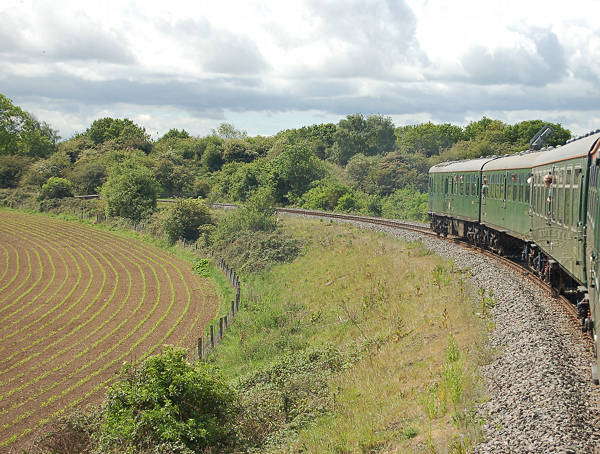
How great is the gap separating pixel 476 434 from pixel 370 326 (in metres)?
11.0

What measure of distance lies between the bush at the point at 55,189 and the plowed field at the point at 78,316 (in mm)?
22928

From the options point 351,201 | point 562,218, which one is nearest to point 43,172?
point 351,201

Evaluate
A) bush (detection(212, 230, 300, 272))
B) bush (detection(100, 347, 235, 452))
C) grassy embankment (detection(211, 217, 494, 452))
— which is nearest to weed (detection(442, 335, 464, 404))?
grassy embankment (detection(211, 217, 494, 452))

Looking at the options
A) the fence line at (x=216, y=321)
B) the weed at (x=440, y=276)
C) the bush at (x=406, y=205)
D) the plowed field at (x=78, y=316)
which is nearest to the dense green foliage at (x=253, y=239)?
the fence line at (x=216, y=321)

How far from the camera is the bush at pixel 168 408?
12008 mm

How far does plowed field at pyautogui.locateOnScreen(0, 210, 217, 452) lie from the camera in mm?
20531

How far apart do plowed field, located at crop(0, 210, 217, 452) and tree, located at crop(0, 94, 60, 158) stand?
2365 inches

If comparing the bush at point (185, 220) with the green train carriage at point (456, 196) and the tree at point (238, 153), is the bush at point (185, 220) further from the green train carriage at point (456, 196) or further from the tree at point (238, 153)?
the tree at point (238, 153)

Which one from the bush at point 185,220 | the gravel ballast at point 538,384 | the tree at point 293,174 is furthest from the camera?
the tree at point 293,174

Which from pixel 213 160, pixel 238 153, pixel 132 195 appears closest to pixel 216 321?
pixel 132 195

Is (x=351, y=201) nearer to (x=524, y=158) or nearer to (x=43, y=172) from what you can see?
(x=524, y=158)

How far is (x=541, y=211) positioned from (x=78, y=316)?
23589 millimetres

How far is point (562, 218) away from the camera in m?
13.5

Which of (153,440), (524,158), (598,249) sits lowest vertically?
(153,440)
